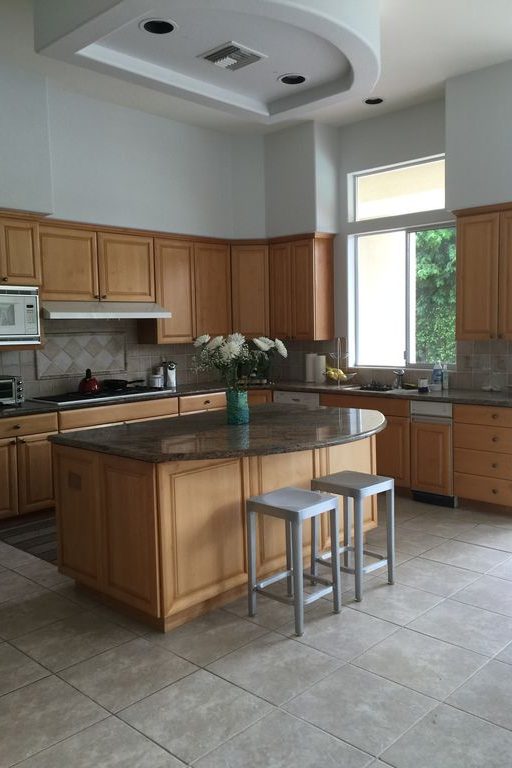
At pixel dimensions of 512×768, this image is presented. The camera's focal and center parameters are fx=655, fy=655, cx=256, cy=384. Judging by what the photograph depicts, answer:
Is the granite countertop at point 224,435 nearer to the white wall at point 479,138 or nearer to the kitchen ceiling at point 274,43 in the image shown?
the kitchen ceiling at point 274,43

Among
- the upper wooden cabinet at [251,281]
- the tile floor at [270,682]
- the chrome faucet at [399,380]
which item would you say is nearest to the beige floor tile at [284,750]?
the tile floor at [270,682]

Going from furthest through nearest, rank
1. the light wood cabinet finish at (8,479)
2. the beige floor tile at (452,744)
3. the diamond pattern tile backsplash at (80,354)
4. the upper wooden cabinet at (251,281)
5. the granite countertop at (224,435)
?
the upper wooden cabinet at (251,281) → the diamond pattern tile backsplash at (80,354) → the light wood cabinet finish at (8,479) → the granite countertop at (224,435) → the beige floor tile at (452,744)

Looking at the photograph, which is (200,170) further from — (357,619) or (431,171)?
(357,619)

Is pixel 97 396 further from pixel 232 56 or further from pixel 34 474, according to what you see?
pixel 232 56

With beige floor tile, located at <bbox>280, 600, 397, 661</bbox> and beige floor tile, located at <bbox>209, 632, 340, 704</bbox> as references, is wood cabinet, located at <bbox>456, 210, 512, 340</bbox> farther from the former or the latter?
beige floor tile, located at <bbox>209, 632, 340, 704</bbox>

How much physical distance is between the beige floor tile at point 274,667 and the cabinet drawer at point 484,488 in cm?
245

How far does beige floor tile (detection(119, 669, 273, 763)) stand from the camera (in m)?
2.31

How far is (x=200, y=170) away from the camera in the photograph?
6336mm

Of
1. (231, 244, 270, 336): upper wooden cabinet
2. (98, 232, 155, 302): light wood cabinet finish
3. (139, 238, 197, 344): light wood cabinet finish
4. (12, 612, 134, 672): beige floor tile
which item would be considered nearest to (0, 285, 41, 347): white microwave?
(98, 232, 155, 302): light wood cabinet finish

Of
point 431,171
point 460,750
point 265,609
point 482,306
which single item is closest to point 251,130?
point 431,171

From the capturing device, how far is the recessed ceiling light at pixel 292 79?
3.76m

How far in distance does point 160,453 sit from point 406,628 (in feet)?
4.70

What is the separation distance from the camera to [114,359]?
602 centimetres

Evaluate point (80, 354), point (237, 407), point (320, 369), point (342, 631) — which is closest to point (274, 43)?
point (237, 407)
